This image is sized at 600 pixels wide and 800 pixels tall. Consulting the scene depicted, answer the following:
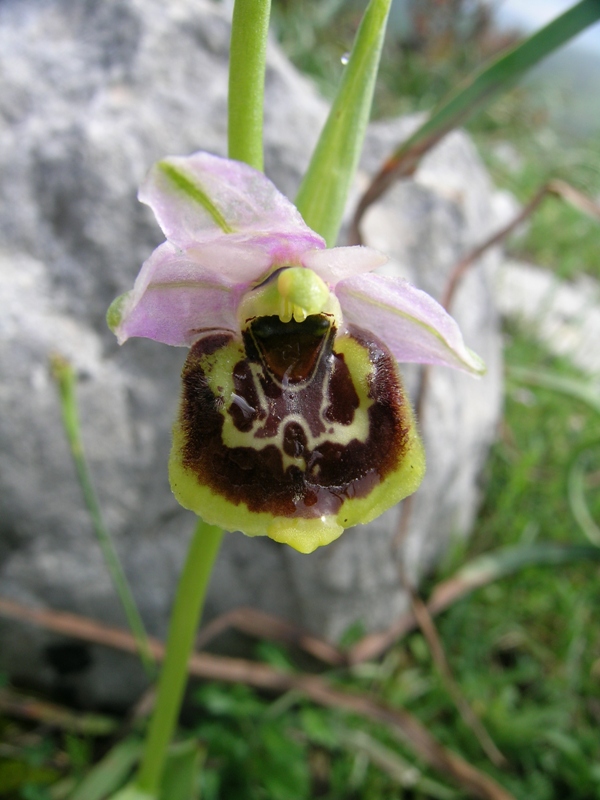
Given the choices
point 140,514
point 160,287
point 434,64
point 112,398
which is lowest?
point 140,514

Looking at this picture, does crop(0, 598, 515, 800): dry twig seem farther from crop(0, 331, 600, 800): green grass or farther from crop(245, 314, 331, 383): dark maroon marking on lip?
crop(245, 314, 331, 383): dark maroon marking on lip

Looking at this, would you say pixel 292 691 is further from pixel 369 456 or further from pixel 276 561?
pixel 369 456

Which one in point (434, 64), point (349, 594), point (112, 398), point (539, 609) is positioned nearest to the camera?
point (112, 398)

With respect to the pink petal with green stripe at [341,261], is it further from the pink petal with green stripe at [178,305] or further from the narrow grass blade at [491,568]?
the narrow grass blade at [491,568]

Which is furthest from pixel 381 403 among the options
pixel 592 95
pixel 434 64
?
pixel 592 95

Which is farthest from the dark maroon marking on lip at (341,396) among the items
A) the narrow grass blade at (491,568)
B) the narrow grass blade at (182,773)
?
the narrow grass blade at (491,568)

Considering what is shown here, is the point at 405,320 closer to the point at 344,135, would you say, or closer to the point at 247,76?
→ the point at 344,135
